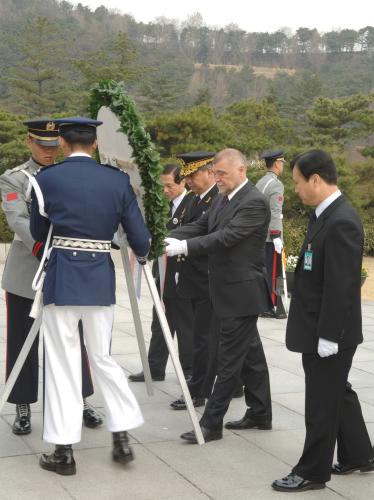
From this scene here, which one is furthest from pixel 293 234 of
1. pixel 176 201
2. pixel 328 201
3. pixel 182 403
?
pixel 328 201

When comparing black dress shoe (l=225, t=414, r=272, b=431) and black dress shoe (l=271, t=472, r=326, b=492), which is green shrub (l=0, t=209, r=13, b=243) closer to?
black dress shoe (l=225, t=414, r=272, b=431)

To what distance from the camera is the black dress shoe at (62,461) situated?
4.32m

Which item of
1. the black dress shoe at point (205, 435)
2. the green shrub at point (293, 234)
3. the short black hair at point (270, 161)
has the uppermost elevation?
the short black hair at point (270, 161)

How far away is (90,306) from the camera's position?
437cm

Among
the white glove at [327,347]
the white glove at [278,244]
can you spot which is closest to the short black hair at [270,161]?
the white glove at [278,244]

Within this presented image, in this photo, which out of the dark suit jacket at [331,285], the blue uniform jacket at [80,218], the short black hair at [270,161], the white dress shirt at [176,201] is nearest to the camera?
the dark suit jacket at [331,285]

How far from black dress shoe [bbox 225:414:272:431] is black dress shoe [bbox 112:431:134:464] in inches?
37.6

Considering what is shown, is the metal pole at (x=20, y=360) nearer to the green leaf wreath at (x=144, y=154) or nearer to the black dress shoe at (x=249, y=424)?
the green leaf wreath at (x=144, y=154)

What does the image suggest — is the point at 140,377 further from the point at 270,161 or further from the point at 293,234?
the point at 293,234

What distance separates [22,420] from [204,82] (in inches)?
2581

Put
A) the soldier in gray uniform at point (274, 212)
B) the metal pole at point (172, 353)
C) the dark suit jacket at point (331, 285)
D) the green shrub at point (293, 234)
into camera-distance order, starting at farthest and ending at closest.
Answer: the green shrub at point (293, 234) < the soldier in gray uniform at point (274, 212) < the metal pole at point (172, 353) < the dark suit jacket at point (331, 285)

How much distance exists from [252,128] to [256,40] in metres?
78.5

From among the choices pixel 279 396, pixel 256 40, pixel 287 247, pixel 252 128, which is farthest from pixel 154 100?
pixel 256 40

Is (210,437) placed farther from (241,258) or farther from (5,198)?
(5,198)
